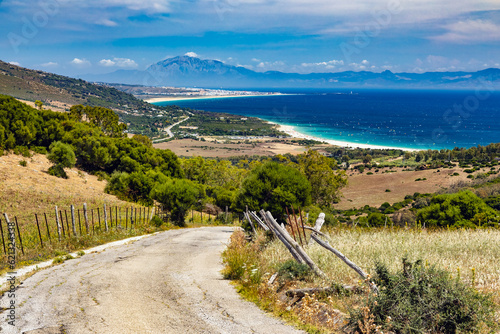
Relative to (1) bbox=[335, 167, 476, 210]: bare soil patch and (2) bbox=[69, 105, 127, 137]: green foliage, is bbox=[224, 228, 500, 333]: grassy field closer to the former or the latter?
(1) bbox=[335, 167, 476, 210]: bare soil patch

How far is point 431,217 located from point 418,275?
17.1m

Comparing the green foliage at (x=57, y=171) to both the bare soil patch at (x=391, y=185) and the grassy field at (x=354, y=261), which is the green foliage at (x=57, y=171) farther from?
the bare soil patch at (x=391, y=185)

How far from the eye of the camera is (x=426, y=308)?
556 centimetres

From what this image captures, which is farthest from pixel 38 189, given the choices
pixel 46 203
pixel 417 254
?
pixel 417 254

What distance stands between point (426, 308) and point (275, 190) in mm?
11318

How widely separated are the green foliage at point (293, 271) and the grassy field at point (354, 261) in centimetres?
13

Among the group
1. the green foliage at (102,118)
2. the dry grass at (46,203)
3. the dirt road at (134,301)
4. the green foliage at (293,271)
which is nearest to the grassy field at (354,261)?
the green foliage at (293,271)

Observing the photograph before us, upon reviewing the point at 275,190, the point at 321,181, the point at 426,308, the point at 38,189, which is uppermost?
the point at 426,308

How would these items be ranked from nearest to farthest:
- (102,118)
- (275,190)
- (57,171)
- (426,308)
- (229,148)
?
1. (426,308)
2. (275,190)
3. (57,171)
4. (102,118)
5. (229,148)

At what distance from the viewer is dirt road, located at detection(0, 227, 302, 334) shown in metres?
6.04

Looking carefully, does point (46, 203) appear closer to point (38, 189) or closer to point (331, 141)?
point (38, 189)

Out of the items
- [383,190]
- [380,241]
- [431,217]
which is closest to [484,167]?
[383,190]

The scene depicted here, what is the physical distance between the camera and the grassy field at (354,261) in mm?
6383

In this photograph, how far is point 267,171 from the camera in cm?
1736
